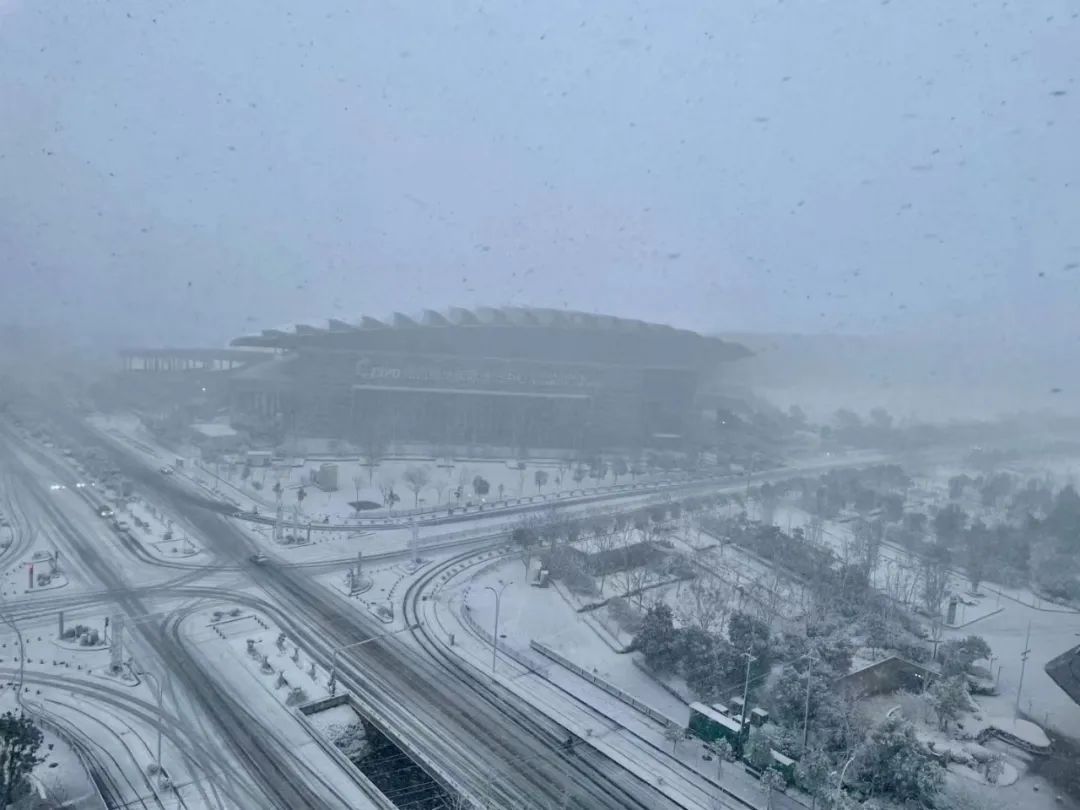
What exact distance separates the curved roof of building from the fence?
80.0ft

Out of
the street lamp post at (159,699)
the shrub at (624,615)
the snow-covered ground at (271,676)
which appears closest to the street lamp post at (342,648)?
the snow-covered ground at (271,676)

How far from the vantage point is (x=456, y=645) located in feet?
45.4

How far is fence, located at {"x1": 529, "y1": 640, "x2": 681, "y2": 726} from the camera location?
11586 millimetres

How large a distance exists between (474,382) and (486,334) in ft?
9.57

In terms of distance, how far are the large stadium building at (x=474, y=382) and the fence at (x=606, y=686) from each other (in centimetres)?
2065

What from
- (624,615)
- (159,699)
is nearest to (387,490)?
(624,615)

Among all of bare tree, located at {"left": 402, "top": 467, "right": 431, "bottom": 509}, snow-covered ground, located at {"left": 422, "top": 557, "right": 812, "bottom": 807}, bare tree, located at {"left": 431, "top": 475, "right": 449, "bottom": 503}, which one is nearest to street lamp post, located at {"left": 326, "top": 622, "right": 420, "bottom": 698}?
snow-covered ground, located at {"left": 422, "top": 557, "right": 812, "bottom": 807}

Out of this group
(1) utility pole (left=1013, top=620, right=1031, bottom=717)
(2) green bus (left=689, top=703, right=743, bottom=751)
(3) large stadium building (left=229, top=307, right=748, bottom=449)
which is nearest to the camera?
(2) green bus (left=689, top=703, right=743, bottom=751)

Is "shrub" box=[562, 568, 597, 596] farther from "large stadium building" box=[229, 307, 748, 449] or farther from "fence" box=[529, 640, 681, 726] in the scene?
"large stadium building" box=[229, 307, 748, 449]

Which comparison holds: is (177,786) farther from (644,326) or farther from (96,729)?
(644,326)

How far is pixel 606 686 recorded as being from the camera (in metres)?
12.5

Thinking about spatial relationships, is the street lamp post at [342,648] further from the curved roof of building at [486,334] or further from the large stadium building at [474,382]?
the curved roof of building at [486,334]

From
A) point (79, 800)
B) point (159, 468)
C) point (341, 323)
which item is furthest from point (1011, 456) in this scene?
point (79, 800)

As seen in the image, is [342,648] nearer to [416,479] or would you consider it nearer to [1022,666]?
[416,479]
